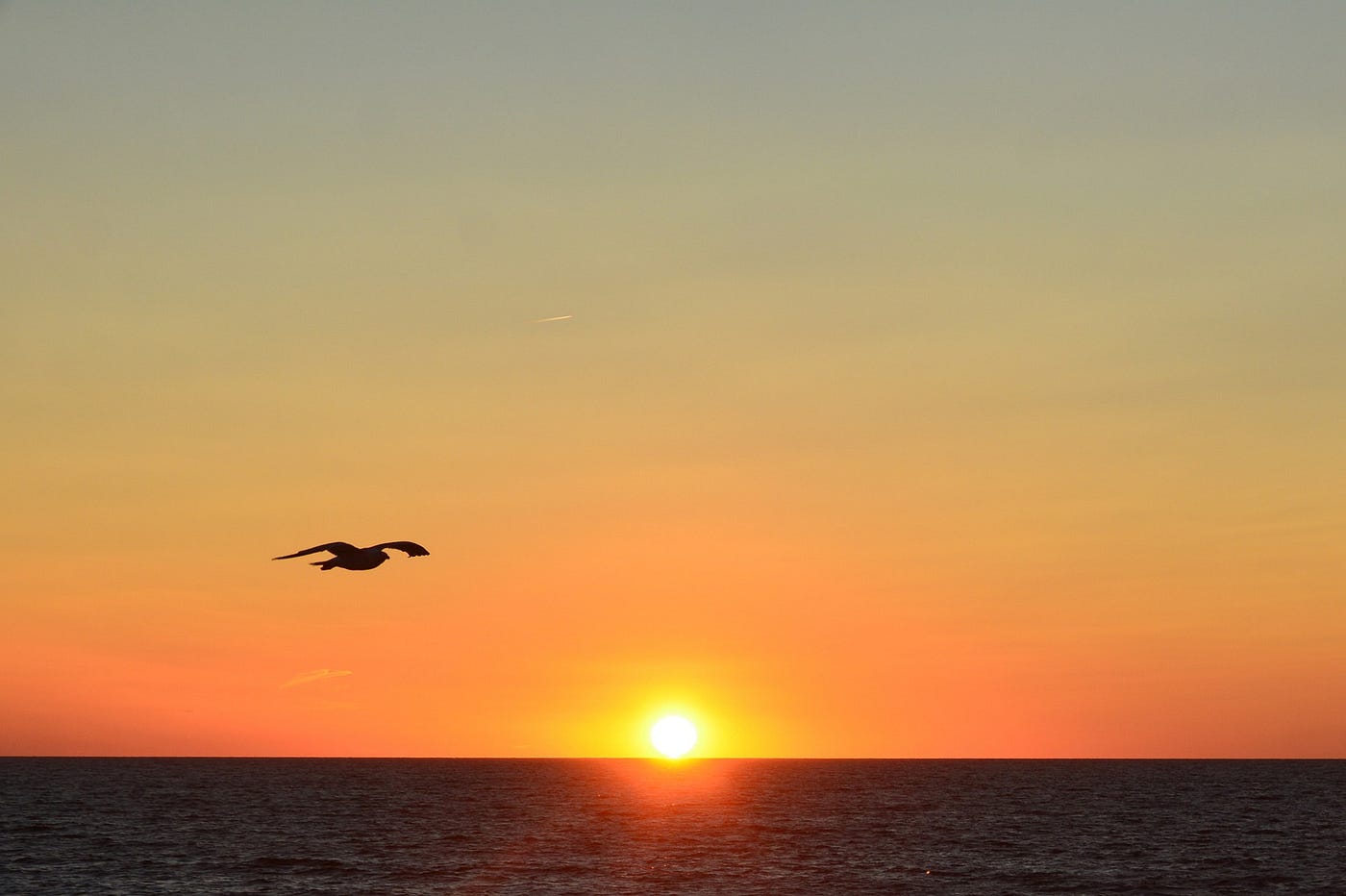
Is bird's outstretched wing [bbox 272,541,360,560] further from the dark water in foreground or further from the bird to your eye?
the dark water in foreground

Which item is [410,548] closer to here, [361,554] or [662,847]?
[361,554]

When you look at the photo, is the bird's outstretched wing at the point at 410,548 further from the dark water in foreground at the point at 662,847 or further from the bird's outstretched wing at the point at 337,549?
the dark water in foreground at the point at 662,847

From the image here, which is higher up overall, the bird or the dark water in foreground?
the bird

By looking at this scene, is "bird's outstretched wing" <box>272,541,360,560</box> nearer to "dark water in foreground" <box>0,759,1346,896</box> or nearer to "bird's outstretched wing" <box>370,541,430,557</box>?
"bird's outstretched wing" <box>370,541,430,557</box>

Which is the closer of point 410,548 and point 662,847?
point 410,548

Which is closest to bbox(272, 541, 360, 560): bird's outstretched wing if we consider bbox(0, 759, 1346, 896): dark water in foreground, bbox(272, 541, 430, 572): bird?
bbox(272, 541, 430, 572): bird

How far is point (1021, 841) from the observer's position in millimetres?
113000

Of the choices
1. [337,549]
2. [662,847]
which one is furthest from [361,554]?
[662,847]

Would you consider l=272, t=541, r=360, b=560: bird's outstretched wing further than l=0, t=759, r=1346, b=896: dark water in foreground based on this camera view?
No

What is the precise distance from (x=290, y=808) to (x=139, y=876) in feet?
246

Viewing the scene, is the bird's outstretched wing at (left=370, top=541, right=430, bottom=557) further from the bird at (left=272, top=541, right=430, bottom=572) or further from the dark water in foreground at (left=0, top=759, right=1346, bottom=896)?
the dark water in foreground at (left=0, top=759, right=1346, bottom=896)

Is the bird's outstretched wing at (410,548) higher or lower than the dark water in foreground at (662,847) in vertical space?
higher

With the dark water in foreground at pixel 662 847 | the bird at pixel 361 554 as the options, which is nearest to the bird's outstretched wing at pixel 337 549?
the bird at pixel 361 554

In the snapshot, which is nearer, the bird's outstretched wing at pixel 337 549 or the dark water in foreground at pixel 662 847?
the bird's outstretched wing at pixel 337 549
